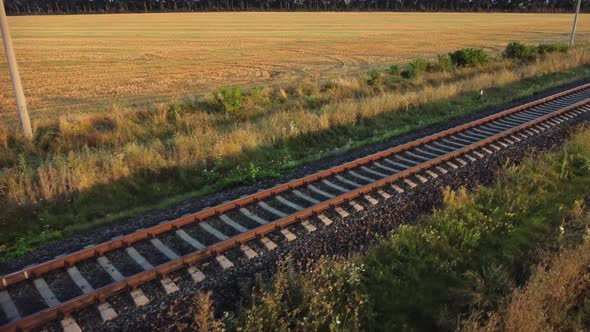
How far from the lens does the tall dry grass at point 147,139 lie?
943 cm

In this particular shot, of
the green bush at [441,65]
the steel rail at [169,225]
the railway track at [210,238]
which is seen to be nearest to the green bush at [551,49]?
the green bush at [441,65]

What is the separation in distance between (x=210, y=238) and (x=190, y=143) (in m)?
5.11

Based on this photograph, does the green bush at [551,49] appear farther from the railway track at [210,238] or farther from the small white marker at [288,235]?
the small white marker at [288,235]

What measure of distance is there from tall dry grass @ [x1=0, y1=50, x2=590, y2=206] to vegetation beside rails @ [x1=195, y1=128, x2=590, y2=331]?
18.6ft

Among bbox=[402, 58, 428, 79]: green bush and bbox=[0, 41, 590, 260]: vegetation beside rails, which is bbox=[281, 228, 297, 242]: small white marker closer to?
bbox=[0, 41, 590, 260]: vegetation beside rails

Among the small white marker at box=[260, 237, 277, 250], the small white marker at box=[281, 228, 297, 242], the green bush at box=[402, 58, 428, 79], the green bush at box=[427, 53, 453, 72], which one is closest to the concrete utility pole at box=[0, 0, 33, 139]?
the small white marker at box=[260, 237, 277, 250]

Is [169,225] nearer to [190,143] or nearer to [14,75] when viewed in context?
[190,143]

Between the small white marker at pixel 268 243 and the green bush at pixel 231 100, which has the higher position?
the green bush at pixel 231 100

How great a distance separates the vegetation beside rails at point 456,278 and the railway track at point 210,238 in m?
1.04

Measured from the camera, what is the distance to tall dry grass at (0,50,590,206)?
9.43 m

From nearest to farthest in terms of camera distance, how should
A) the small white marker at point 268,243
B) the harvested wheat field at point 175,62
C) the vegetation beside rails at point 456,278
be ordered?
the vegetation beside rails at point 456,278, the small white marker at point 268,243, the harvested wheat field at point 175,62

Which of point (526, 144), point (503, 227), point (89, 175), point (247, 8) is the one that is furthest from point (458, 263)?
point (247, 8)

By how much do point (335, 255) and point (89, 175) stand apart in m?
6.28

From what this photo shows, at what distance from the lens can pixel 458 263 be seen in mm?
6746
